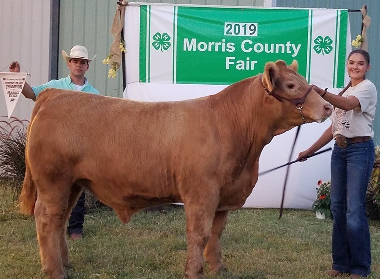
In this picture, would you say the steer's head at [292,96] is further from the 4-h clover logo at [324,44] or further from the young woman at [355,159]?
the 4-h clover logo at [324,44]

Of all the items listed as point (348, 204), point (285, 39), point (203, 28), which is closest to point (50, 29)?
point (203, 28)

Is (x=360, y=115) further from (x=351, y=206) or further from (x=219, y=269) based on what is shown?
(x=219, y=269)

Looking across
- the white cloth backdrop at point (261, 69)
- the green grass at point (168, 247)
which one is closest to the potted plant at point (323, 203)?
the green grass at point (168, 247)

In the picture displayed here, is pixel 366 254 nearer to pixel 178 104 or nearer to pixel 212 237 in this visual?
A: pixel 212 237

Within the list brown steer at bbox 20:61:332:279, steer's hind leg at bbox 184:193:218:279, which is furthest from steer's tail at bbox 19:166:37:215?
steer's hind leg at bbox 184:193:218:279

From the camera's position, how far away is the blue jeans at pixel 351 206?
4844 millimetres

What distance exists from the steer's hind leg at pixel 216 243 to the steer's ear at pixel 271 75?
4.14 feet

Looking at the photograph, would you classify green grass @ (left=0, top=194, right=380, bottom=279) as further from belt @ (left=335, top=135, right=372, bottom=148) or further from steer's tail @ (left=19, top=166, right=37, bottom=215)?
belt @ (left=335, top=135, right=372, bottom=148)

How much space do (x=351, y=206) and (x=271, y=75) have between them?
4.66 ft

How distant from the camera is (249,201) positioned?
7988mm

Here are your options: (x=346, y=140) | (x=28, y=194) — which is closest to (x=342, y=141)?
(x=346, y=140)

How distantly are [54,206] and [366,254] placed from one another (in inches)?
104

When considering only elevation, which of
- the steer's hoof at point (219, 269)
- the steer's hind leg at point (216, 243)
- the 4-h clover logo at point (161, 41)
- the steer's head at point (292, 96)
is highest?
the 4-h clover logo at point (161, 41)

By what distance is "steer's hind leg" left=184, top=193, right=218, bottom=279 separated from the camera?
432 centimetres
